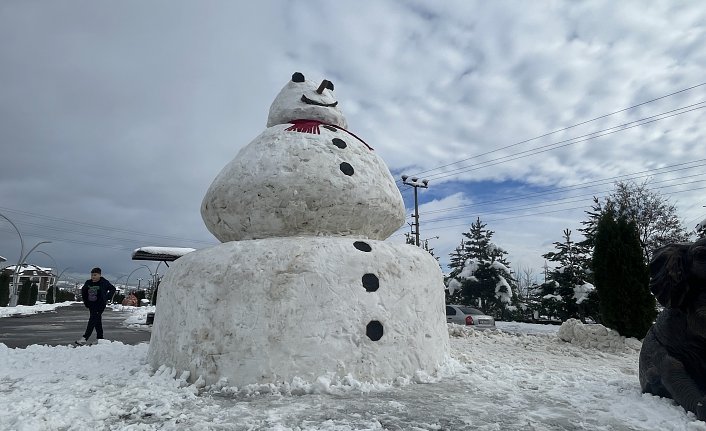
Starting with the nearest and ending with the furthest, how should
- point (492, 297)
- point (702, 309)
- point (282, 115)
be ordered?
1. point (702, 309)
2. point (282, 115)
3. point (492, 297)

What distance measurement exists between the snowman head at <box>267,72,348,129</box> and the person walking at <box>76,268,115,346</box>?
522cm

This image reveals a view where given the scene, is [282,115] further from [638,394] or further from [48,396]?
[638,394]

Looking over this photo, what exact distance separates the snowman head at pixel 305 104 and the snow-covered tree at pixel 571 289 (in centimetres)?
1316

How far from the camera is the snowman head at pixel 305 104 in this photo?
6.54 m

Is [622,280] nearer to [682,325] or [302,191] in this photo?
[682,325]

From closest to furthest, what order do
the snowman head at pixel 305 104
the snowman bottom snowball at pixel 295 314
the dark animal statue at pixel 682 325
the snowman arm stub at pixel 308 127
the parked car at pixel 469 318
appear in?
the dark animal statue at pixel 682 325
the snowman bottom snowball at pixel 295 314
the snowman arm stub at pixel 308 127
the snowman head at pixel 305 104
the parked car at pixel 469 318

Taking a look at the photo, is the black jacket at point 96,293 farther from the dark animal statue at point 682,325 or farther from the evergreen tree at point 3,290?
the evergreen tree at point 3,290

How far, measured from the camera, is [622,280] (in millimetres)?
9992

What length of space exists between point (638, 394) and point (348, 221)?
364 cm

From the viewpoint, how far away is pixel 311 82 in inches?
275

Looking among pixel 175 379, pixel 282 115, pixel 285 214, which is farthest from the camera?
pixel 282 115

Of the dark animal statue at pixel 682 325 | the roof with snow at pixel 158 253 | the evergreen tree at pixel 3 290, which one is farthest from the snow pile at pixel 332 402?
the evergreen tree at pixel 3 290

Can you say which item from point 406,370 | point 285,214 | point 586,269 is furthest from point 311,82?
point 586,269

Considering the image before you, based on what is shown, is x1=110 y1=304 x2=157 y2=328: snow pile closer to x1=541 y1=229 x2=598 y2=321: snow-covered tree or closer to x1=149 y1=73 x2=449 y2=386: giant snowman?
x1=149 y1=73 x2=449 y2=386: giant snowman
